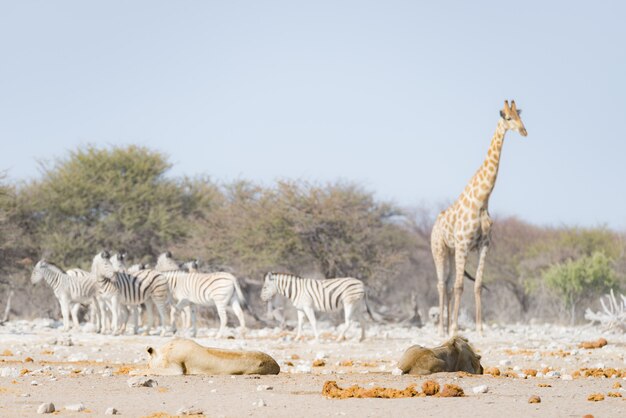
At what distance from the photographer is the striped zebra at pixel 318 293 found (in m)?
20.0

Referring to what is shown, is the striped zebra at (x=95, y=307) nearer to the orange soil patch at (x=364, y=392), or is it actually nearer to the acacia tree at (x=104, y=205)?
the acacia tree at (x=104, y=205)

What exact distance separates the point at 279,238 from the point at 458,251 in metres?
10.3

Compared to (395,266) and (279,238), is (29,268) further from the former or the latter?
(395,266)

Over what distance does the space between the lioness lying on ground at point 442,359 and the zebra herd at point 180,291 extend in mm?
7144

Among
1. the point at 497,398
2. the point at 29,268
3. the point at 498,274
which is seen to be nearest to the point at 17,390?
the point at 497,398

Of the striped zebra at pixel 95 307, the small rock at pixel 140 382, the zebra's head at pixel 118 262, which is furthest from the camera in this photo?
the zebra's head at pixel 118 262

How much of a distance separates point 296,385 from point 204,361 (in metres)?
1.20

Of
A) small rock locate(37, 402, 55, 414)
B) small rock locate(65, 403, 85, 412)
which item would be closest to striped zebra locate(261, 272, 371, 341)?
small rock locate(65, 403, 85, 412)

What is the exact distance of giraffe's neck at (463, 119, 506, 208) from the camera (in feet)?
65.9

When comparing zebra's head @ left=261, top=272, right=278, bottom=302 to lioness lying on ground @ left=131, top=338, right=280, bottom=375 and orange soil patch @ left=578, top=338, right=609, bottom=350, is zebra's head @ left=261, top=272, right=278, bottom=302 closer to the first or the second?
orange soil patch @ left=578, top=338, right=609, bottom=350

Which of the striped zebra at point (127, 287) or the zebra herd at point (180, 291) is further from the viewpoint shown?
the striped zebra at point (127, 287)

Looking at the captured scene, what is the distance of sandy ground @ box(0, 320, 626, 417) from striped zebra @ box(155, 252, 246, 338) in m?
2.53

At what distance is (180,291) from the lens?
20.9 m

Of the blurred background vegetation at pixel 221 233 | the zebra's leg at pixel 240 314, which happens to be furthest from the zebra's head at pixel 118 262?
the blurred background vegetation at pixel 221 233
